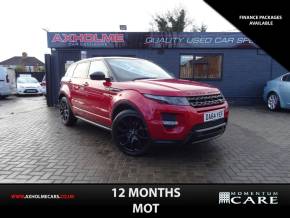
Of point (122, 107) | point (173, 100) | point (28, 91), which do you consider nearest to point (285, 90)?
point (173, 100)

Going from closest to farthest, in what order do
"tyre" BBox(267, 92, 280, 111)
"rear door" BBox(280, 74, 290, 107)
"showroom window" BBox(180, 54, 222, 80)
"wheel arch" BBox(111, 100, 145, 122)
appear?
1. "wheel arch" BBox(111, 100, 145, 122)
2. "rear door" BBox(280, 74, 290, 107)
3. "tyre" BBox(267, 92, 280, 111)
4. "showroom window" BBox(180, 54, 222, 80)

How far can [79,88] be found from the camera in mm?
5926

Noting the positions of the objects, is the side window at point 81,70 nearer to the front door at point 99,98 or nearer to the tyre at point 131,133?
the front door at point 99,98

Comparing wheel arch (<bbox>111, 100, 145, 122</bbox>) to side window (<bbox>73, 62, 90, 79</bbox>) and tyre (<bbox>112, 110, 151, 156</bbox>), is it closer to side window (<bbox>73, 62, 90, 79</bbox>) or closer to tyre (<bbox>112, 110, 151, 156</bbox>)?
tyre (<bbox>112, 110, 151, 156</bbox>)

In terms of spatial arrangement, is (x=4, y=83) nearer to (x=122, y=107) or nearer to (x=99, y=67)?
(x=99, y=67)

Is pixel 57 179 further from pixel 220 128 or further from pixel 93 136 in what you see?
pixel 220 128

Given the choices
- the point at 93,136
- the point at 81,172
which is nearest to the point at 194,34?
the point at 93,136

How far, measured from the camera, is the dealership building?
11.1 metres

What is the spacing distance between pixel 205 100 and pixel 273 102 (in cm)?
693

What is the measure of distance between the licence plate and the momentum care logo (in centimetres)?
131

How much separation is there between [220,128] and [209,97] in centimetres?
60

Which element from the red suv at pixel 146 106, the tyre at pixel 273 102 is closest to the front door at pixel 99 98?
the red suv at pixel 146 106

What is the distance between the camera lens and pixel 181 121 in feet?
12.5

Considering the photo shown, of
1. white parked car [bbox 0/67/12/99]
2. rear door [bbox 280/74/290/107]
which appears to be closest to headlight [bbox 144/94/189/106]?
rear door [bbox 280/74/290/107]
